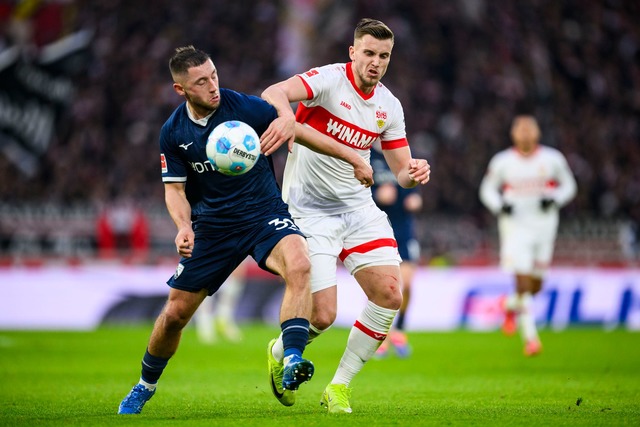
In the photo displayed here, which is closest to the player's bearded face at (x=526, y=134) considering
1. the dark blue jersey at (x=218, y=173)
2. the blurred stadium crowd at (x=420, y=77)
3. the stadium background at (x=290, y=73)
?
the stadium background at (x=290, y=73)

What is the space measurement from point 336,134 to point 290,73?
18.8m

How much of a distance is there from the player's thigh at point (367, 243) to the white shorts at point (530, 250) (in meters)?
6.74

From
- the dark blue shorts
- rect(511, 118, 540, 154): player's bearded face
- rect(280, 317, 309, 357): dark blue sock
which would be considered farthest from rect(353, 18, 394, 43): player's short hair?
rect(511, 118, 540, 154): player's bearded face

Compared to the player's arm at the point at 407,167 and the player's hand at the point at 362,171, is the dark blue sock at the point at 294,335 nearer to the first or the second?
the player's hand at the point at 362,171

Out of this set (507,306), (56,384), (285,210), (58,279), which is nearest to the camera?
(285,210)

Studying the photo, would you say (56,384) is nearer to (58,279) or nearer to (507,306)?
(507,306)

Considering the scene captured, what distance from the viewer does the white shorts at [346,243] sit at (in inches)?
296

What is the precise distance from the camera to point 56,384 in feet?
31.1

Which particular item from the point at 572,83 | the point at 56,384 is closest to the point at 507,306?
the point at 56,384

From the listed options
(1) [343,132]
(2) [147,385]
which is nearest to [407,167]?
(1) [343,132]

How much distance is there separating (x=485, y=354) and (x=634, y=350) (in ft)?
6.56

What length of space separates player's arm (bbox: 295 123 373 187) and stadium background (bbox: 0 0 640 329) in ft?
44.0

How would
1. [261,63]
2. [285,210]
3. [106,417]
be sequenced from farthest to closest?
[261,63] < [285,210] < [106,417]

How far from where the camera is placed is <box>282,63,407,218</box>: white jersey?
7516mm
